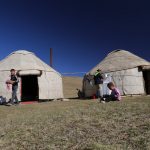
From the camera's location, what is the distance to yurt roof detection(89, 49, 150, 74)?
21.4m

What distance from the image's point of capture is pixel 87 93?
875 inches

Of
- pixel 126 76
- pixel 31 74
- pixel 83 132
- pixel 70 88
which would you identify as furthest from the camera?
pixel 70 88

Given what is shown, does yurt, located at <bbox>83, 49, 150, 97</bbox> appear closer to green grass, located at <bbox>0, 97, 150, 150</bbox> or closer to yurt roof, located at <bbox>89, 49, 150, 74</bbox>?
yurt roof, located at <bbox>89, 49, 150, 74</bbox>

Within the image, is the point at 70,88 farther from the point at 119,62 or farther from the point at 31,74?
the point at 31,74

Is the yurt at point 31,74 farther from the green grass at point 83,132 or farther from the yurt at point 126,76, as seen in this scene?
the green grass at point 83,132

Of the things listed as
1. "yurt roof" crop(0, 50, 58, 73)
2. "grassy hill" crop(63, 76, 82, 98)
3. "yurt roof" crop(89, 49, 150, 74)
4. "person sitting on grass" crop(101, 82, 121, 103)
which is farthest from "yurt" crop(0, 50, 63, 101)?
"grassy hill" crop(63, 76, 82, 98)

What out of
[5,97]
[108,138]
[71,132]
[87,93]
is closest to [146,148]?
[108,138]

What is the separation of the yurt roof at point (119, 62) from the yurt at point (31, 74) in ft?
9.55

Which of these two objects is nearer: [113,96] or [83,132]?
[83,132]

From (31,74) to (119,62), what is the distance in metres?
5.61

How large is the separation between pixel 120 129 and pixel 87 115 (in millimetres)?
2132

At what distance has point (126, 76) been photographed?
20.9 metres

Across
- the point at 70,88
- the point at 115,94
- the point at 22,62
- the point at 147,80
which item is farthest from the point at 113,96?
the point at 70,88

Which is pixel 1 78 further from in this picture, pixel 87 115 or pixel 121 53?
pixel 87 115
